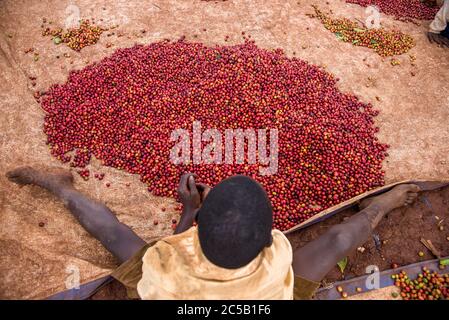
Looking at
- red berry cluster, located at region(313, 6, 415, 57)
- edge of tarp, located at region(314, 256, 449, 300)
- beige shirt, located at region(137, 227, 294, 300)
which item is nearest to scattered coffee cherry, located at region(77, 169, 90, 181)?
beige shirt, located at region(137, 227, 294, 300)

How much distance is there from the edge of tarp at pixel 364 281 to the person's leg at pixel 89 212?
1689 millimetres

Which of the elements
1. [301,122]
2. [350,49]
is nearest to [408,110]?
[350,49]

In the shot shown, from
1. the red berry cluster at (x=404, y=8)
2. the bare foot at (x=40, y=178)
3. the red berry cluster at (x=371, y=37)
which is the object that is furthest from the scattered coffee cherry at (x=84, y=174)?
the red berry cluster at (x=404, y=8)

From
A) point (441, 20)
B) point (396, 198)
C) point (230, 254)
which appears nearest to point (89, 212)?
point (230, 254)

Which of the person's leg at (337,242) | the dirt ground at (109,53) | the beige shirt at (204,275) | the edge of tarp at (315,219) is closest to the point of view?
the beige shirt at (204,275)

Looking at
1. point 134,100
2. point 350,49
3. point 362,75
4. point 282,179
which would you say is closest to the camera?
point 282,179

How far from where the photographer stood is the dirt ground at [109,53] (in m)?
3.21

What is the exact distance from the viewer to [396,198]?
341 centimetres

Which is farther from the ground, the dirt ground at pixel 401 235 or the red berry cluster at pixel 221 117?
the red berry cluster at pixel 221 117

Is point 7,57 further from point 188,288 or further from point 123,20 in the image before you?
point 188,288

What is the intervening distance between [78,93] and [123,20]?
71.7 inches

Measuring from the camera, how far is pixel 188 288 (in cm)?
191

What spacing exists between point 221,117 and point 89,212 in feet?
5.69

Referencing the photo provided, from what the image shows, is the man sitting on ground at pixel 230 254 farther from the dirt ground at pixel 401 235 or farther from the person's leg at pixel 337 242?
the dirt ground at pixel 401 235
